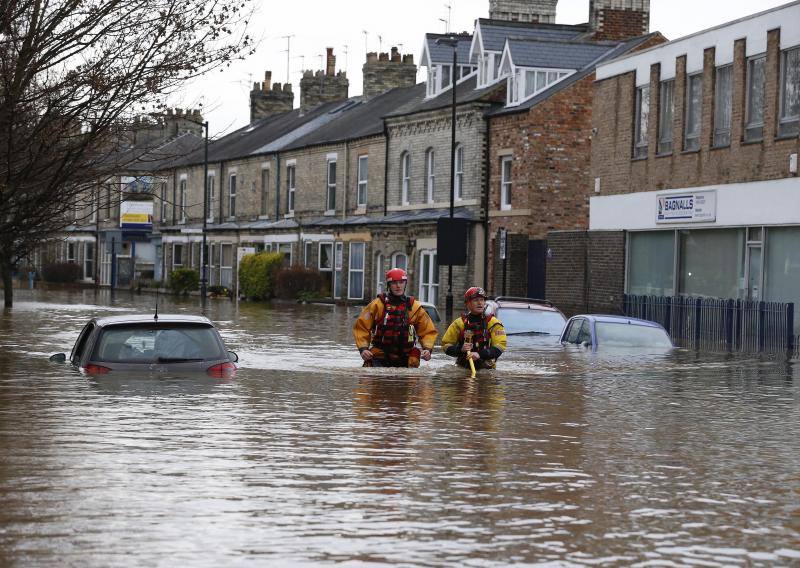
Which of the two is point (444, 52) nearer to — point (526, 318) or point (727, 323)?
point (727, 323)

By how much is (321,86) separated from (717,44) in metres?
40.9

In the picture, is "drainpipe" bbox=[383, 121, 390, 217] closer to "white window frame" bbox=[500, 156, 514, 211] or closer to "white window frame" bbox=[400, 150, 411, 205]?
"white window frame" bbox=[400, 150, 411, 205]

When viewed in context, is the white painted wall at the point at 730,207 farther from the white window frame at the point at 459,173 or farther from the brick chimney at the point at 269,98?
the brick chimney at the point at 269,98

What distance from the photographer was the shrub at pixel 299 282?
200ft

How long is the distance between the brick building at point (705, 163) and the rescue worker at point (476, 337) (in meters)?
15.5

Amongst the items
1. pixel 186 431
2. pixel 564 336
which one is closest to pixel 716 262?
pixel 564 336

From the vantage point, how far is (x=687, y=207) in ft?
120

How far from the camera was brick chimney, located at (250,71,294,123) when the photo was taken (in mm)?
81438


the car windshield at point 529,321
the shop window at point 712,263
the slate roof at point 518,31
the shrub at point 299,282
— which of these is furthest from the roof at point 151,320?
the shrub at point 299,282

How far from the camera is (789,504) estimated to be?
9.83 m

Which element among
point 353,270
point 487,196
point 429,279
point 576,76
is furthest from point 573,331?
point 353,270

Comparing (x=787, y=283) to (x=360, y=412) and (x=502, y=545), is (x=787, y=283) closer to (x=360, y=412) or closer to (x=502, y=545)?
(x=360, y=412)

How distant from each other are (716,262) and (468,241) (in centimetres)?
1452

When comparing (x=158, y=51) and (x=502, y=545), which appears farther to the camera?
(x=158, y=51)
